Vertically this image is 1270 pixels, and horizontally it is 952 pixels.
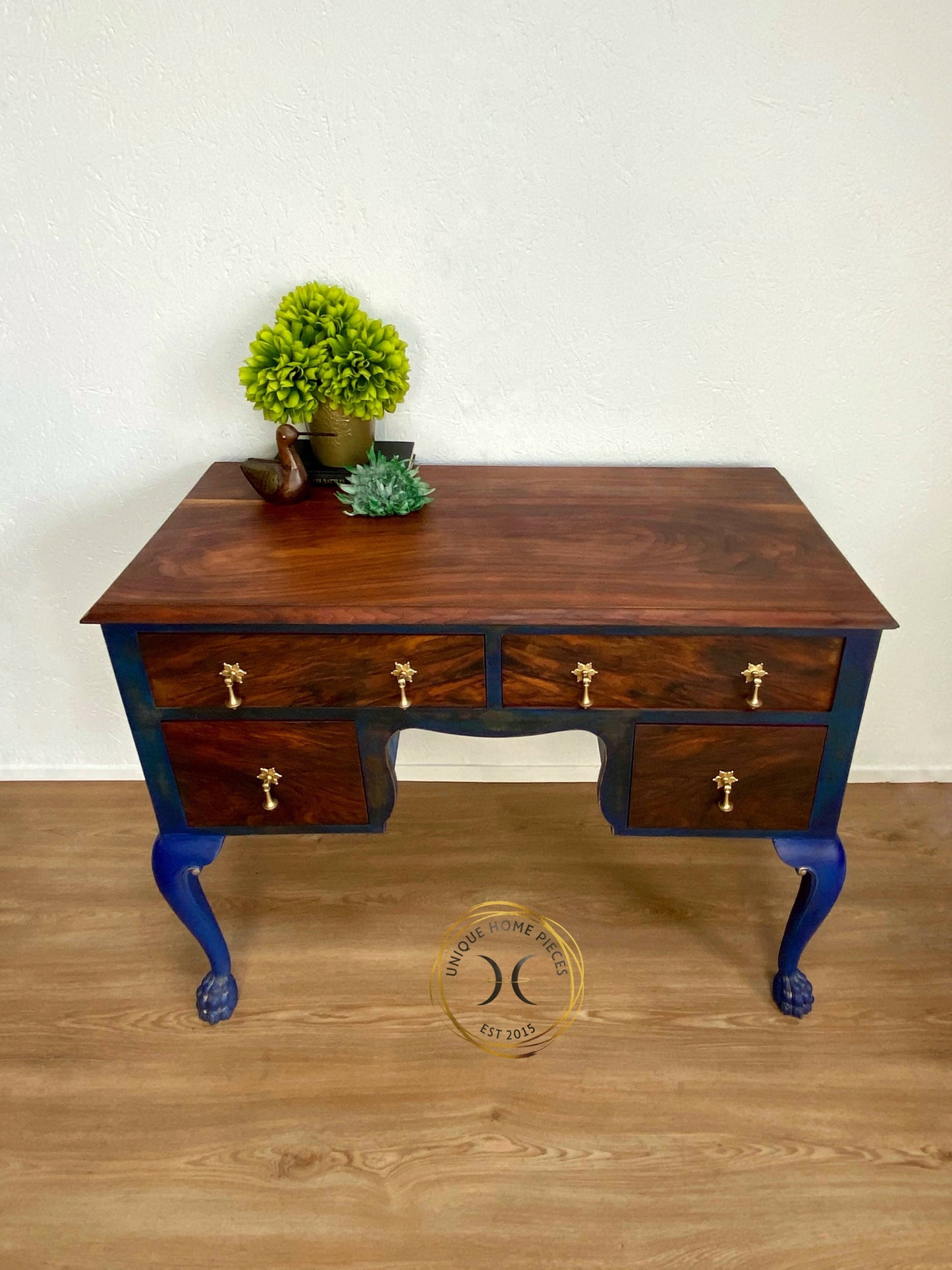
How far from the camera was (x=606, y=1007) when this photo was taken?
1495mm

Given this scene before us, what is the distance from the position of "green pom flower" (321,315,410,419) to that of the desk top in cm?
17

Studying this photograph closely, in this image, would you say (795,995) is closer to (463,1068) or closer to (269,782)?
(463,1068)

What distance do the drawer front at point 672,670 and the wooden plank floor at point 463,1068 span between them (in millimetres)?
627

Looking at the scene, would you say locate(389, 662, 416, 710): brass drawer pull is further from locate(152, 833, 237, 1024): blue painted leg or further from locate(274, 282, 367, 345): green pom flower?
locate(274, 282, 367, 345): green pom flower

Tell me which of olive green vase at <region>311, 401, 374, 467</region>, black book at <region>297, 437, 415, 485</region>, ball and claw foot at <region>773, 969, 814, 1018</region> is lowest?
ball and claw foot at <region>773, 969, 814, 1018</region>

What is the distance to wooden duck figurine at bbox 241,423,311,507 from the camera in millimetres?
1404

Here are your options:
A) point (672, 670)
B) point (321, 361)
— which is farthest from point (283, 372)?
point (672, 670)

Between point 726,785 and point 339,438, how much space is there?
0.84 metres

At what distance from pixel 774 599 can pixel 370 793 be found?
65 cm

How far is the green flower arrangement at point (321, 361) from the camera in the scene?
53.4 inches

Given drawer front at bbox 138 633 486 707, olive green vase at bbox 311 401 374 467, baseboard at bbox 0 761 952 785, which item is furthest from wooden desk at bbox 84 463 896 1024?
baseboard at bbox 0 761 952 785

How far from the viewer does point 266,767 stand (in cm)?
129

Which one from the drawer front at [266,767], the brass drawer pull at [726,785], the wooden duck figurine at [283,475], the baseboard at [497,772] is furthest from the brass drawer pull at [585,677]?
the baseboard at [497,772]

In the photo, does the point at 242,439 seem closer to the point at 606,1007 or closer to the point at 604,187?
the point at 604,187
